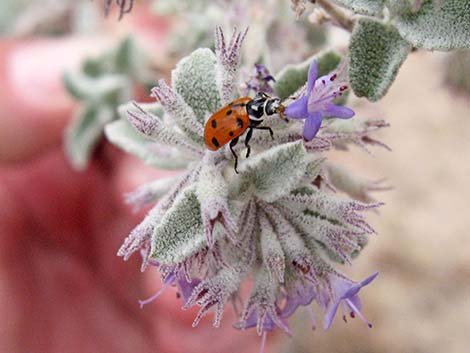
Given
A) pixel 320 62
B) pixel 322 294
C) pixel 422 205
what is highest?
pixel 320 62

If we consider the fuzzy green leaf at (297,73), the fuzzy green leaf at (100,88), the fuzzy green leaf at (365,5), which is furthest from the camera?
the fuzzy green leaf at (100,88)

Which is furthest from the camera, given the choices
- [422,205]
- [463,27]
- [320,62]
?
[422,205]

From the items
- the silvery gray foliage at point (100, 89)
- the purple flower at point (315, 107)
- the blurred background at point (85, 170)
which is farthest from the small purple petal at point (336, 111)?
the silvery gray foliage at point (100, 89)

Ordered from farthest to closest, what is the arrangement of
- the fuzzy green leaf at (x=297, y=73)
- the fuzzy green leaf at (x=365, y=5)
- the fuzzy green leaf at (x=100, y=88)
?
the fuzzy green leaf at (x=100, y=88) < the fuzzy green leaf at (x=297, y=73) < the fuzzy green leaf at (x=365, y=5)

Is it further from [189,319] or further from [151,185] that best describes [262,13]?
[189,319]

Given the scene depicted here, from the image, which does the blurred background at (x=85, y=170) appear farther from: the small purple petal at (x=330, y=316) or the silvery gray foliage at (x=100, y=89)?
the small purple petal at (x=330, y=316)

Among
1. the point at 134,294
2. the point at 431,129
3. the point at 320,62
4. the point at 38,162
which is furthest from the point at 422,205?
the point at 320,62

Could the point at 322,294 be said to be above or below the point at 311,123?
below
